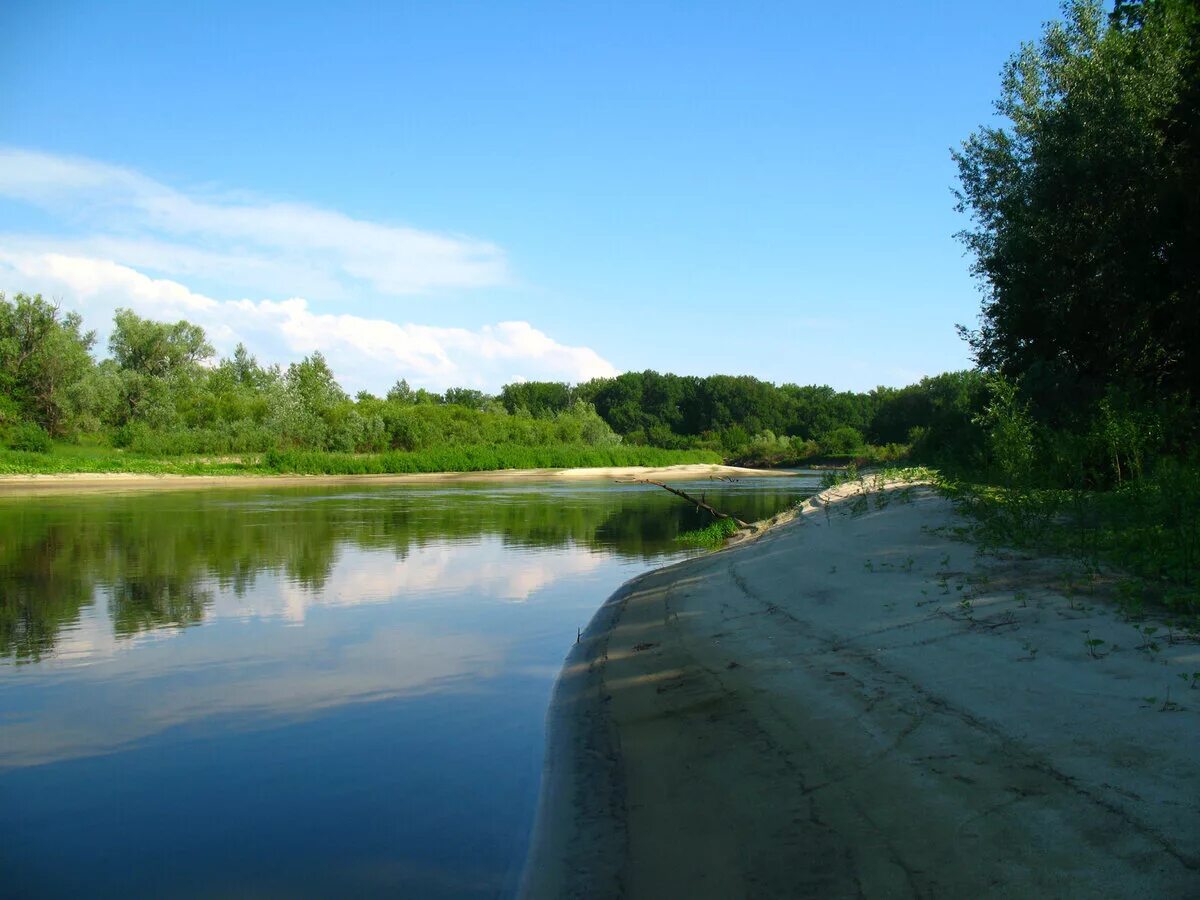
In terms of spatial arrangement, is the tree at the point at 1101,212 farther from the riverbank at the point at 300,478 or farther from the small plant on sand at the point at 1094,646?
the riverbank at the point at 300,478

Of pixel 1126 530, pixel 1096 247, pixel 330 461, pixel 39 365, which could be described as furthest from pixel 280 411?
pixel 1126 530

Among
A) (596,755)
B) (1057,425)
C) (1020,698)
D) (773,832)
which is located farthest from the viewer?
(1057,425)

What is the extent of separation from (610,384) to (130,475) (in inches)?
3667

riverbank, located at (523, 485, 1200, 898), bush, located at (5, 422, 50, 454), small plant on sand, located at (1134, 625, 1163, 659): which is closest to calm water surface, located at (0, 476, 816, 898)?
riverbank, located at (523, 485, 1200, 898)

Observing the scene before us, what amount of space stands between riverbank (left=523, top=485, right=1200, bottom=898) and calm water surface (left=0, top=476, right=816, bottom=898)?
895 millimetres

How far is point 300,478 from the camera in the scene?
70000mm

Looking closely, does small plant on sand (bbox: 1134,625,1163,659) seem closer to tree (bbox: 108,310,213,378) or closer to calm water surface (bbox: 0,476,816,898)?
calm water surface (bbox: 0,476,816,898)

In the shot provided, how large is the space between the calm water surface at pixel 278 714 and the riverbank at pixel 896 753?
2.94 feet

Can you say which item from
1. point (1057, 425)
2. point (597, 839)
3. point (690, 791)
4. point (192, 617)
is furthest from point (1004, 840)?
point (1057, 425)

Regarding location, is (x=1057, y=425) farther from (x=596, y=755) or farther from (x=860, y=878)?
(x=860, y=878)

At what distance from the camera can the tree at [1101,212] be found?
14.8 meters

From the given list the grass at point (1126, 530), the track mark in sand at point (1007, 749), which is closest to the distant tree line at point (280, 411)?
the grass at point (1126, 530)

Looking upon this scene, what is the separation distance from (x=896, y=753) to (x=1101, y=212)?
18.1 m

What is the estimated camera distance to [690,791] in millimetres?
5809
